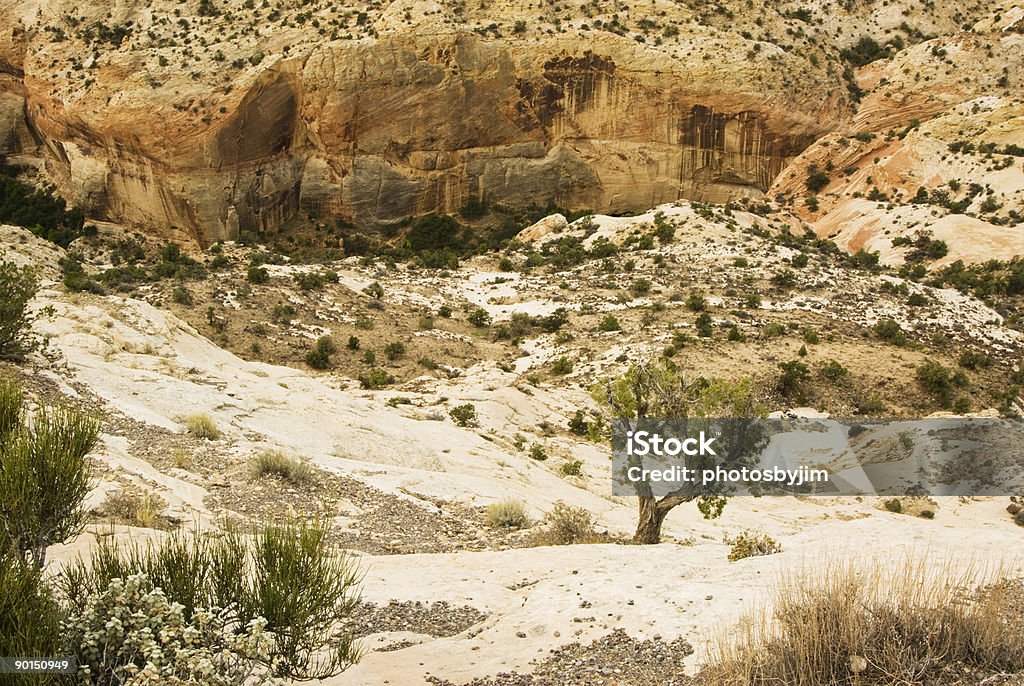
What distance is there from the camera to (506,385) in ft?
71.4

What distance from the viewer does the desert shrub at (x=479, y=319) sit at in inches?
1124

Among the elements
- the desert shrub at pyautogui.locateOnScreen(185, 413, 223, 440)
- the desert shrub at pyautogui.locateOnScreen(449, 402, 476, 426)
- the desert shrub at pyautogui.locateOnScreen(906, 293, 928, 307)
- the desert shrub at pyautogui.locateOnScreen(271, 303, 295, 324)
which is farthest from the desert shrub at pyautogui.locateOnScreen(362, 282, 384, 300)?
the desert shrub at pyautogui.locateOnScreen(906, 293, 928, 307)

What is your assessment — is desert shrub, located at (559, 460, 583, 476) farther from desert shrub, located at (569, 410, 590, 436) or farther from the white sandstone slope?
desert shrub, located at (569, 410, 590, 436)

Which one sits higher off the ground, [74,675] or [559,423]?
[74,675]

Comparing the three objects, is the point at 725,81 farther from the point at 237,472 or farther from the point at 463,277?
the point at 237,472

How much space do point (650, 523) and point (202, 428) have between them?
6.64 metres

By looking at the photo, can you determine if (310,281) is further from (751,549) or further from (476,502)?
(751,549)

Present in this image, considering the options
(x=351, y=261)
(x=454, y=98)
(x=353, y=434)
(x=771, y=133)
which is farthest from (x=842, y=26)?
(x=353, y=434)

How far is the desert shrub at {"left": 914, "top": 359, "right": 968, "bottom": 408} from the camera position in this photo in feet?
76.9

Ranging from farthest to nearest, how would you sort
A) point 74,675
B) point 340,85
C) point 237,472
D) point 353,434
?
point 340,85 < point 353,434 < point 237,472 < point 74,675

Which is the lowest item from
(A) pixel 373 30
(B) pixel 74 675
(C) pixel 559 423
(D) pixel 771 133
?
(C) pixel 559 423

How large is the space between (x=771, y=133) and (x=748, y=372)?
79.3 feet

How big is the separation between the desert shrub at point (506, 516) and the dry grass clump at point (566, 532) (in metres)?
0.39

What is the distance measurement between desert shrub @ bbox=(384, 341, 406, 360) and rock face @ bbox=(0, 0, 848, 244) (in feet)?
64.5
